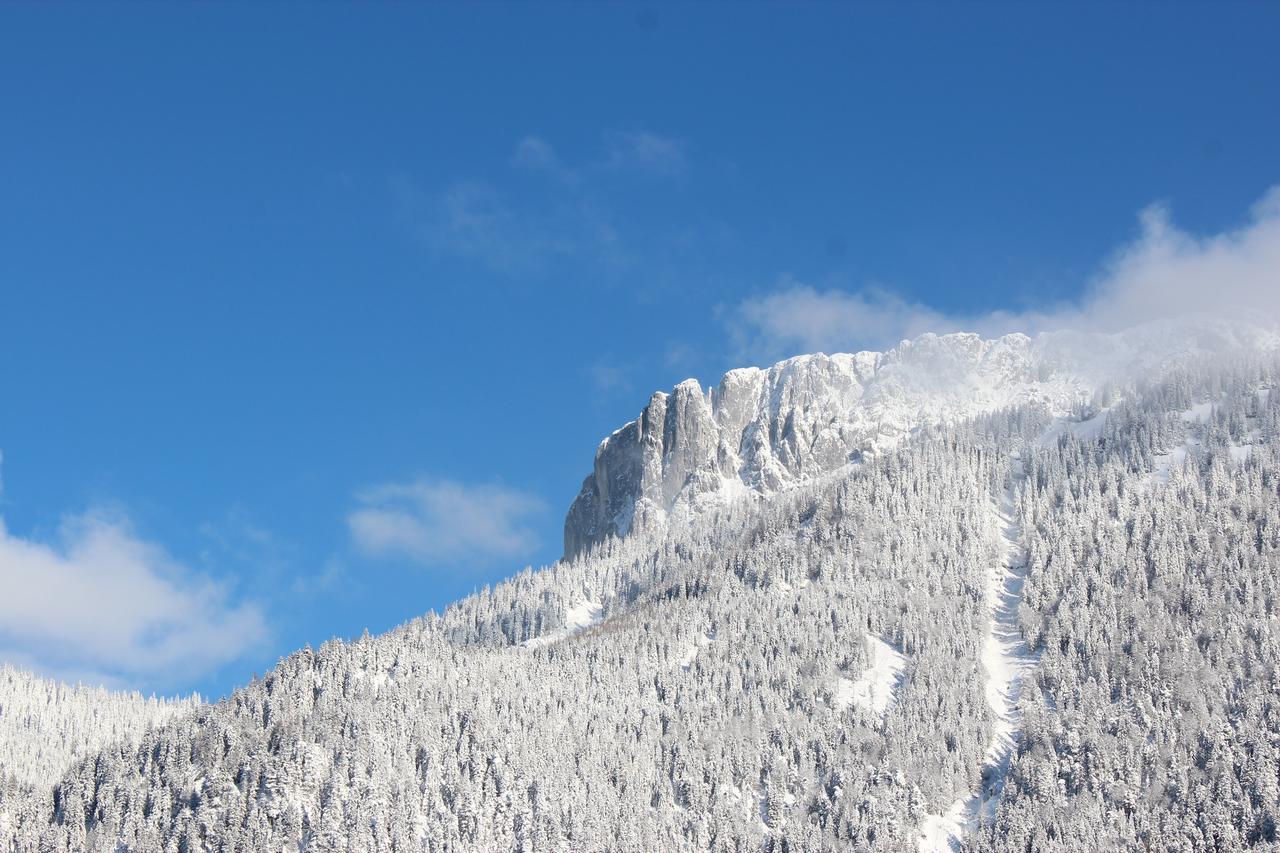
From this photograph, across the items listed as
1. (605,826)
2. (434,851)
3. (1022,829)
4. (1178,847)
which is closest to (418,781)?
(434,851)

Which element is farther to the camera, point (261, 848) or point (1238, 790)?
point (1238, 790)

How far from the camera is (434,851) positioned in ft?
608

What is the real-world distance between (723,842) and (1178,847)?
184 feet

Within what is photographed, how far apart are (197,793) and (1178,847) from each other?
399 ft


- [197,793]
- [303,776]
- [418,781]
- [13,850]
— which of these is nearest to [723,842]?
[418,781]

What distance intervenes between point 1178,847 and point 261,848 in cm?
11071

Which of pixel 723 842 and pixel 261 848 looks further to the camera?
pixel 723 842

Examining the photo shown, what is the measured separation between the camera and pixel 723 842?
7849 inches

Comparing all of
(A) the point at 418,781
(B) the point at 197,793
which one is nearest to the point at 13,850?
(B) the point at 197,793

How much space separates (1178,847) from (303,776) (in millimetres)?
107800

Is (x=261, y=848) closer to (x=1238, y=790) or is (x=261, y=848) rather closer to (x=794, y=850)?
(x=794, y=850)

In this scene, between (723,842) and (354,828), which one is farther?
(723,842)

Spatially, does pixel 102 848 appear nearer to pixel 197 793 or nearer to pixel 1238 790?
pixel 197 793

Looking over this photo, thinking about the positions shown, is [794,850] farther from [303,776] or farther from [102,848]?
[102,848]
